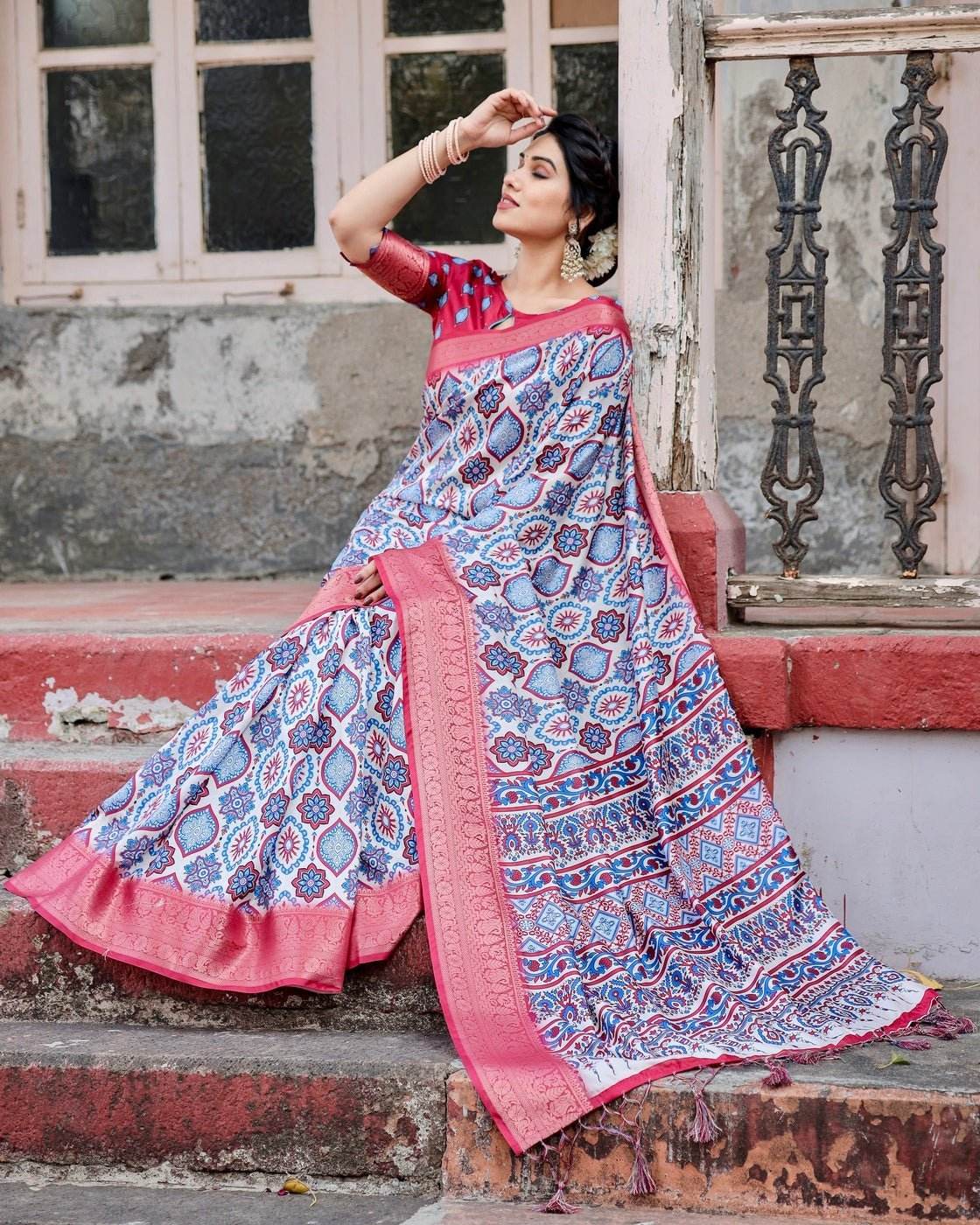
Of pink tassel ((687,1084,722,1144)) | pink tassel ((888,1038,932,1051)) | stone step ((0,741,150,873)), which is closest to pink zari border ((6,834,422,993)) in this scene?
stone step ((0,741,150,873))

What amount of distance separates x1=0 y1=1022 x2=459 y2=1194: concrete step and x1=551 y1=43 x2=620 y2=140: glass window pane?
12.1ft

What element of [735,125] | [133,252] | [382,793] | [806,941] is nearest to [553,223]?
[382,793]

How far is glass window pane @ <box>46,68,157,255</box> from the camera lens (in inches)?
221

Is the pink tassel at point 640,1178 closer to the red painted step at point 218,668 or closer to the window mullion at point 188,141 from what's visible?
the red painted step at point 218,668

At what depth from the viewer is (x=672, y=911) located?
121 inches

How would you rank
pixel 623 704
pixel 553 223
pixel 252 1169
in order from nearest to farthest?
pixel 252 1169 → pixel 623 704 → pixel 553 223

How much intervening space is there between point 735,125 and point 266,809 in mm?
3255

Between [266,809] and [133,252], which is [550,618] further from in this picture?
[133,252]

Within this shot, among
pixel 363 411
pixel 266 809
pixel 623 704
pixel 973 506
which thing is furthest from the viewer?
pixel 363 411

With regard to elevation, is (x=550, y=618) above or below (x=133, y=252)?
below

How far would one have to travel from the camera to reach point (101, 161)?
223 inches

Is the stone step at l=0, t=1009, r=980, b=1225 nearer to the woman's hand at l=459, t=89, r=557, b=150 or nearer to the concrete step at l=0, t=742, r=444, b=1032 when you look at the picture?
the concrete step at l=0, t=742, r=444, b=1032

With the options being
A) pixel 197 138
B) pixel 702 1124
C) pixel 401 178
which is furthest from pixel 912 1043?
pixel 197 138

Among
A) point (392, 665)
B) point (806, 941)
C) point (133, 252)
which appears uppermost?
point (133, 252)
